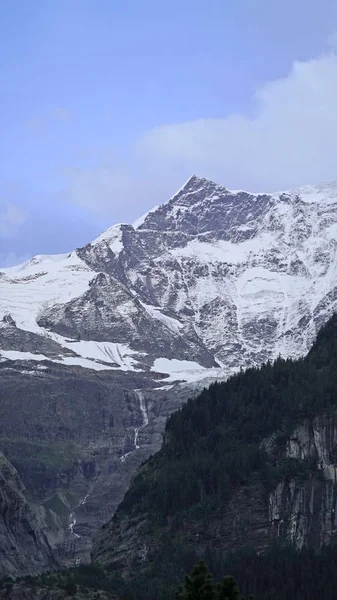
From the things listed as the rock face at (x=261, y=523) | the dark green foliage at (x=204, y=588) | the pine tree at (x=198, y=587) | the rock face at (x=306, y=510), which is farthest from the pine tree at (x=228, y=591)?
the rock face at (x=306, y=510)

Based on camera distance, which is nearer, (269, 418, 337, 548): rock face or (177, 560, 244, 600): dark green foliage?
(177, 560, 244, 600): dark green foliage

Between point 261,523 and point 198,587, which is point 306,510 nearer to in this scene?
point 261,523

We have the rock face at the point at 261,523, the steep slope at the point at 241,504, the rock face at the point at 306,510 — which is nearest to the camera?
the rock face at the point at 261,523

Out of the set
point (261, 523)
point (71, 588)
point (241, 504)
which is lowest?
point (71, 588)

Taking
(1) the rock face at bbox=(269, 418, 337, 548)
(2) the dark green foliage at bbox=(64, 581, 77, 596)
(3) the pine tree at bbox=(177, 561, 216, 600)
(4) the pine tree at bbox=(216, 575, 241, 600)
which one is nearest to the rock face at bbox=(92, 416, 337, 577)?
(1) the rock face at bbox=(269, 418, 337, 548)

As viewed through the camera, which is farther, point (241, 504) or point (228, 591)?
point (241, 504)

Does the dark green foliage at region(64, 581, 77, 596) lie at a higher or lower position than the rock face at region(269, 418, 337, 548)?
lower

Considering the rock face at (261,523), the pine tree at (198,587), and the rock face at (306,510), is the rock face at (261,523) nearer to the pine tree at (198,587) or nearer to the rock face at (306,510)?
the rock face at (306,510)

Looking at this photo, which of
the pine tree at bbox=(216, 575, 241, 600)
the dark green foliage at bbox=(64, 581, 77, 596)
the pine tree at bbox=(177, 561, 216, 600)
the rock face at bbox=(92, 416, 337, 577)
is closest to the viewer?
the pine tree at bbox=(216, 575, 241, 600)

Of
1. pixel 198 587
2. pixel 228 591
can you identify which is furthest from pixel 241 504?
pixel 228 591

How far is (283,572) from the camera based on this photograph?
166 m

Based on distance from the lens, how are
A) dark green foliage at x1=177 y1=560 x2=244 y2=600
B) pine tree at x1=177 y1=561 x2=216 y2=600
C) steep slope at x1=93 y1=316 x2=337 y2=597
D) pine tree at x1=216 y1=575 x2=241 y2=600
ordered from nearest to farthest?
pine tree at x1=216 y1=575 x2=241 y2=600
dark green foliage at x1=177 y1=560 x2=244 y2=600
pine tree at x1=177 y1=561 x2=216 y2=600
steep slope at x1=93 y1=316 x2=337 y2=597

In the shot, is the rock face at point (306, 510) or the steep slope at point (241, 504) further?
the rock face at point (306, 510)

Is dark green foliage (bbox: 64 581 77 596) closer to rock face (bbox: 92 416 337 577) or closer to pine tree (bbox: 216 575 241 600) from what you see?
rock face (bbox: 92 416 337 577)
